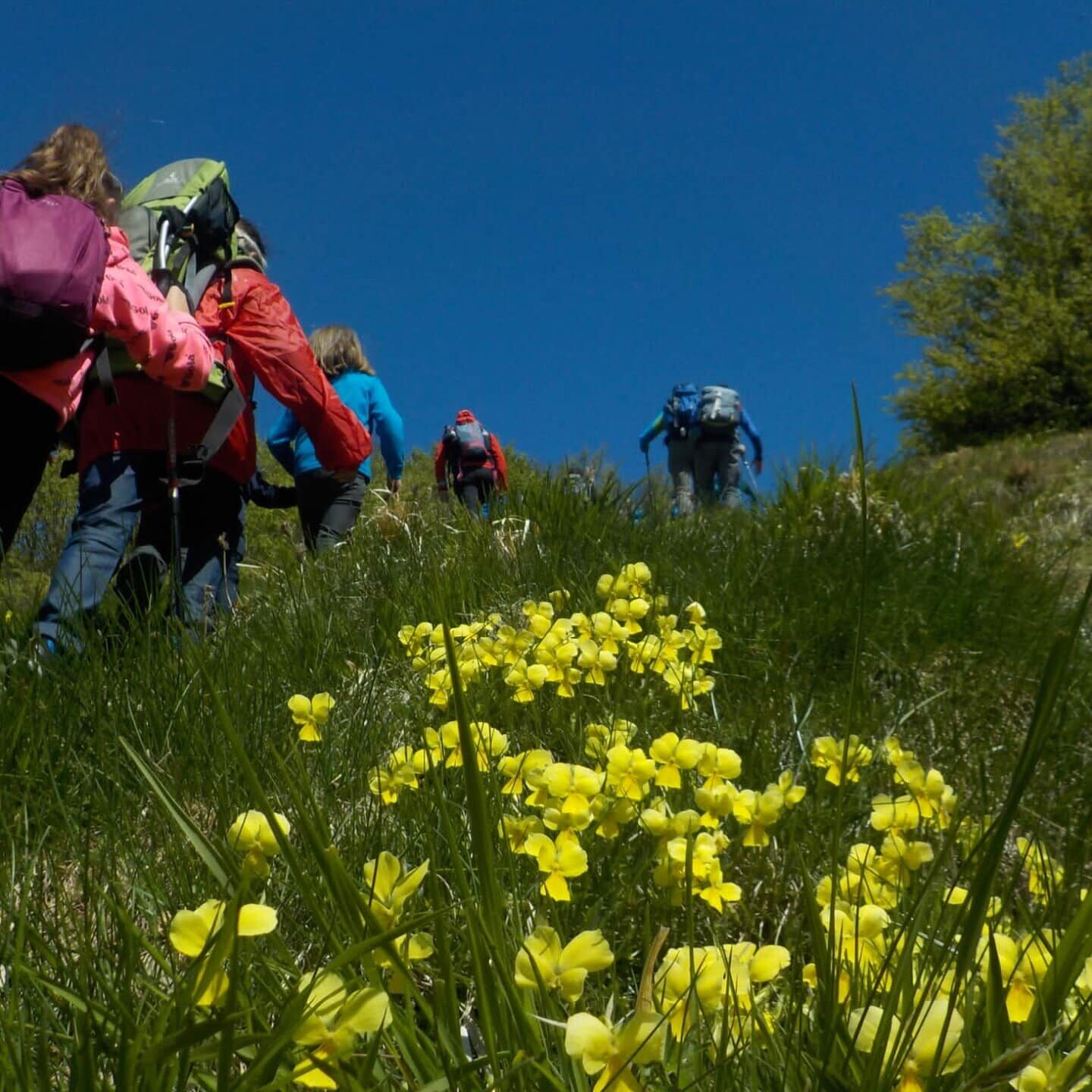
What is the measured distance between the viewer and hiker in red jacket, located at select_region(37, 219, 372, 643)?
3.74 m

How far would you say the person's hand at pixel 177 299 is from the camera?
3.68m

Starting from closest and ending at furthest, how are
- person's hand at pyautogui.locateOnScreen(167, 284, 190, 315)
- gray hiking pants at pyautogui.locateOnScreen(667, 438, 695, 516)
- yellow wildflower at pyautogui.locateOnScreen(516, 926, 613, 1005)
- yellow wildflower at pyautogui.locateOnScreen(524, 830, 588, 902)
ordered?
yellow wildflower at pyautogui.locateOnScreen(516, 926, 613, 1005), yellow wildflower at pyautogui.locateOnScreen(524, 830, 588, 902), person's hand at pyautogui.locateOnScreen(167, 284, 190, 315), gray hiking pants at pyautogui.locateOnScreen(667, 438, 695, 516)

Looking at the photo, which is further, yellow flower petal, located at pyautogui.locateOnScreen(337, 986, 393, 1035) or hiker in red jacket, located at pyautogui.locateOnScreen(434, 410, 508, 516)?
hiker in red jacket, located at pyautogui.locateOnScreen(434, 410, 508, 516)

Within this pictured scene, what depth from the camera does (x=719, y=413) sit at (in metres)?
12.2

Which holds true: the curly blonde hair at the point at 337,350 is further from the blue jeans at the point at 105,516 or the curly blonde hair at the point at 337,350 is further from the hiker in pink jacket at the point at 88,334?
the hiker in pink jacket at the point at 88,334

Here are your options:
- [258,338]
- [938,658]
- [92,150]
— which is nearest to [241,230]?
[258,338]

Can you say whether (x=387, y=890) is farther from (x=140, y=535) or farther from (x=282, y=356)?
(x=140, y=535)

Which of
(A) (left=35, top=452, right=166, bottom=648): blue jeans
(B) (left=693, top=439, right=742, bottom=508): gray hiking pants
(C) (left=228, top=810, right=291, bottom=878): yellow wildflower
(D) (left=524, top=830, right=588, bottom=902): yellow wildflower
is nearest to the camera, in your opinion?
(C) (left=228, top=810, right=291, bottom=878): yellow wildflower

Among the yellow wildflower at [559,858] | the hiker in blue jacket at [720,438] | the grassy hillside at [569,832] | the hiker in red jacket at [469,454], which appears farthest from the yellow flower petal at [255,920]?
the hiker in blue jacket at [720,438]

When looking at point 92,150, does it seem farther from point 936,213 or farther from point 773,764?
point 936,213

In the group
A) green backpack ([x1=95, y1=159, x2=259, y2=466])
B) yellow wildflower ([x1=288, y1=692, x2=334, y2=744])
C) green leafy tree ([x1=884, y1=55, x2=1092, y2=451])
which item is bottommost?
yellow wildflower ([x1=288, y1=692, x2=334, y2=744])

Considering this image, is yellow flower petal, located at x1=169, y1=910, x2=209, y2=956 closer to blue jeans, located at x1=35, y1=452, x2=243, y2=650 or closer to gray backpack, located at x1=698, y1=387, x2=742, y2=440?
blue jeans, located at x1=35, y1=452, x2=243, y2=650

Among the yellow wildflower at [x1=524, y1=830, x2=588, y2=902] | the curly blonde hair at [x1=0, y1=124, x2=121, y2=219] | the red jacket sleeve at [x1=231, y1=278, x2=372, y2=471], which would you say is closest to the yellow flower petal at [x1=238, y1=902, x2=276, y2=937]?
the yellow wildflower at [x1=524, y1=830, x2=588, y2=902]

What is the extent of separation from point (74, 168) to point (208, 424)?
1.07 m
